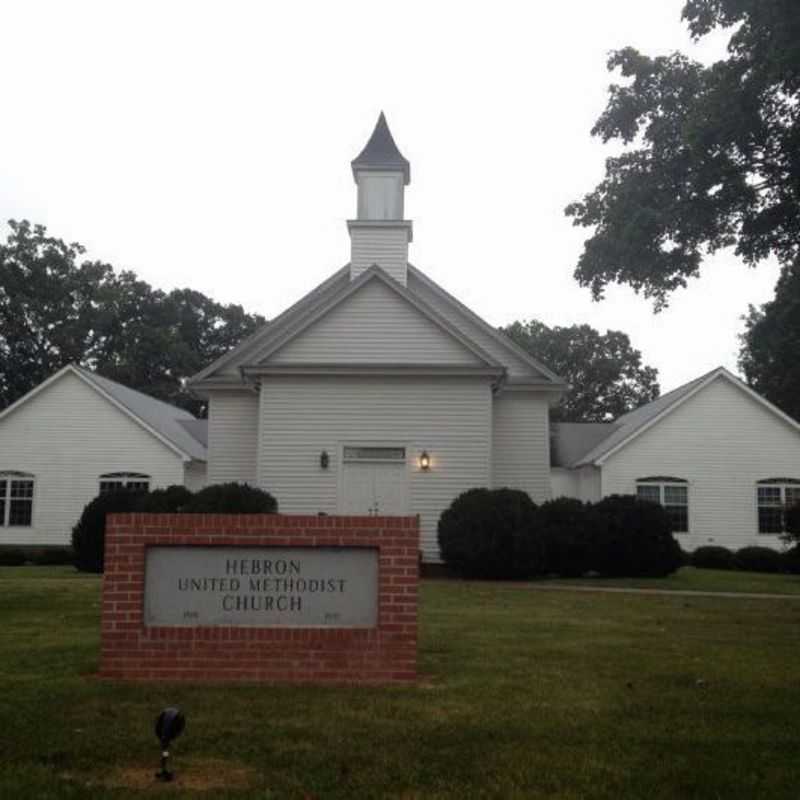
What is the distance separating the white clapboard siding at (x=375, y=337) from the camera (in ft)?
75.4

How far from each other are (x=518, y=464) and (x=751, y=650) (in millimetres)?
15603

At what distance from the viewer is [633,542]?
67.8 ft

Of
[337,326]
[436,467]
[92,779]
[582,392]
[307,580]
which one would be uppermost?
[582,392]

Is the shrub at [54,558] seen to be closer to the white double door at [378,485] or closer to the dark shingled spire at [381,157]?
the white double door at [378,485]

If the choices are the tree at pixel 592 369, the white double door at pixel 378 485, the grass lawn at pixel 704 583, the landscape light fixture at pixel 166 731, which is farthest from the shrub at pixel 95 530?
the tree at pixel 592 369

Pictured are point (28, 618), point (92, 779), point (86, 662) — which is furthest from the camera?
point (28, 618)

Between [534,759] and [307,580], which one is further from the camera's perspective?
[307,580]

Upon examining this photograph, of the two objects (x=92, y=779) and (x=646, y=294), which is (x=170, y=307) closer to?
(x=646, y=294)

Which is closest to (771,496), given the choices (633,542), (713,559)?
(713,559)

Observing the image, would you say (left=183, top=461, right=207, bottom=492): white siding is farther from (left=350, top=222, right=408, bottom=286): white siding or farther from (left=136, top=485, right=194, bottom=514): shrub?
(left=136, top=485, right=194, bottom=514): shrub

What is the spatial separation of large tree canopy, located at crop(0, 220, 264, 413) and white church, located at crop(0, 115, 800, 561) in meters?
27.4

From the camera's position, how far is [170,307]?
226ft

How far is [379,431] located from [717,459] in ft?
44.9

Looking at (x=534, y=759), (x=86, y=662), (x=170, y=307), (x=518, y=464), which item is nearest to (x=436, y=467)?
(x=518, y=464)
